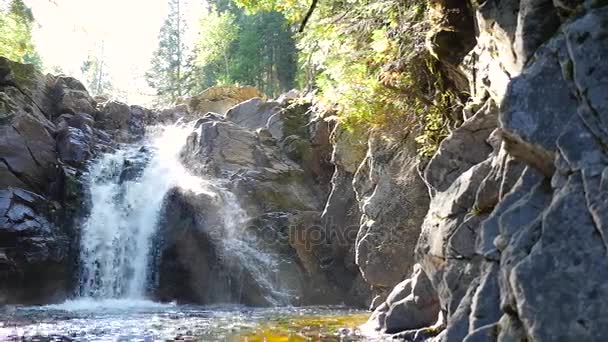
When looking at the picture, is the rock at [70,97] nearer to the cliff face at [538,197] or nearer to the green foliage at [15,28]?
the green foliage at [15,28]

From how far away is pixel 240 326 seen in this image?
10703 mm

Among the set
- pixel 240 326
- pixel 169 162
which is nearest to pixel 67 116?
pixel 169 162

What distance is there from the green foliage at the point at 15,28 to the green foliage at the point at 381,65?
918 cm

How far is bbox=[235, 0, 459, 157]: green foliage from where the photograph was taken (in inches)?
446

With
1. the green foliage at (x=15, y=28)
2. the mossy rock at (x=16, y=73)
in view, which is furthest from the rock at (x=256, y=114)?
the green foliage at (x=15, y=28)

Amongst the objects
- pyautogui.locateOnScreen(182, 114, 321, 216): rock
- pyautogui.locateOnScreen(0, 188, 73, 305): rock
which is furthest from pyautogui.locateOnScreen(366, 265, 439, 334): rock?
pyautogui.locateOnScreen(0, 188, 73, 305): rock

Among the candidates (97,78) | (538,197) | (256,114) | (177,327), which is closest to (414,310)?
(177,327)

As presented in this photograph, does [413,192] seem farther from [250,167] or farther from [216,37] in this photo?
[216,37]

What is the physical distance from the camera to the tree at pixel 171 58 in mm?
51250

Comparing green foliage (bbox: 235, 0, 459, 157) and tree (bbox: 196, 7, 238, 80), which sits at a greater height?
tree (bbox: 196, 7, 238, 80)

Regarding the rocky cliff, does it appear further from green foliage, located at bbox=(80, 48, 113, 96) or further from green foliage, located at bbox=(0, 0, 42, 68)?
green foliage, located at bbox=(80, 48, 113, 96)

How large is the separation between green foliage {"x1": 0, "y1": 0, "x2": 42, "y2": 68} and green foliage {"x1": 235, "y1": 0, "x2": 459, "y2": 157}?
918 centimetres

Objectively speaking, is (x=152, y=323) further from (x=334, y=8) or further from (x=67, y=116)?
(x=67, y=116)

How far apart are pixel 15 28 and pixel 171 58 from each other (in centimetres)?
2922
